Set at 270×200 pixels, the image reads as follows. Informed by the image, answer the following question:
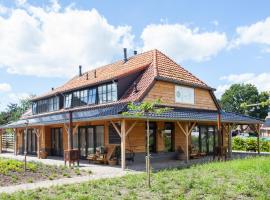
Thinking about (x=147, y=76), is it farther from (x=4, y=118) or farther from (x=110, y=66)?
(x=4, y=118)

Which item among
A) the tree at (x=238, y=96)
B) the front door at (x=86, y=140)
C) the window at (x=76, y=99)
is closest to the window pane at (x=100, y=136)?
the front door at (x=86, y=140)

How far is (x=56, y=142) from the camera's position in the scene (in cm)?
2467

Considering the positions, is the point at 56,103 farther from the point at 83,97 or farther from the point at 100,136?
the point at 100,136

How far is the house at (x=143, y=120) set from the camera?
1856 cm

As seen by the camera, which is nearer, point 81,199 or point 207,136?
point 81,199

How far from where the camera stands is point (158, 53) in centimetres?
2334

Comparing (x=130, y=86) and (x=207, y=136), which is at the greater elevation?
(x=130, y=86)

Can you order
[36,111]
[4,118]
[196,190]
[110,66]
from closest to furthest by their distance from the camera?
[196,190] < [110,66] < [36,111] < [4,118]

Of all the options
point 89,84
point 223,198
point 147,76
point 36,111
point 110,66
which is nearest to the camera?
point 223,198

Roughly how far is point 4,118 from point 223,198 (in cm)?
5861

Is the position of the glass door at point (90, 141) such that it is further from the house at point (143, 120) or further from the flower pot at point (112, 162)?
the flower pot at point (112, 162)

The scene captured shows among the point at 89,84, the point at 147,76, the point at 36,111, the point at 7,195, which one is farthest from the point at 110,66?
the point at 7,195

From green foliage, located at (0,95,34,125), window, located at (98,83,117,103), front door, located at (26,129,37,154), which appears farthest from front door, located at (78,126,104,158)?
green foliage, located at (0,95,34,125)

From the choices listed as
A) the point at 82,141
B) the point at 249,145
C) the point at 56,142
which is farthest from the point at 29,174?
the point at 249,145
